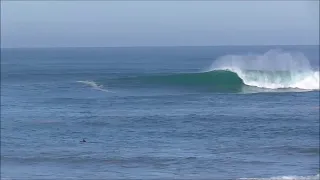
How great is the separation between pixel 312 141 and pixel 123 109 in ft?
31.9

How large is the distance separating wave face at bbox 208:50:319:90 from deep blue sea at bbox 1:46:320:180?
6cm

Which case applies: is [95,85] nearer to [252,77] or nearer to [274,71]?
[252,77]

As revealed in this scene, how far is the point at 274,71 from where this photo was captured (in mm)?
37406

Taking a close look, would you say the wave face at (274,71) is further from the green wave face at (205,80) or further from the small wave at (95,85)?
the small wave at (95,85)

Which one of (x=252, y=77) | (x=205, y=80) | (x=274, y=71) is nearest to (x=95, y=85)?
(x=205, y=80)

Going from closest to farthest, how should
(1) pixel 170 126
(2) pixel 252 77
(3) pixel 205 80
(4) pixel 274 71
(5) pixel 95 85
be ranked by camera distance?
(1) pixel 170 126
(2) pixel 252 77
(3) pixel 205 80
(4) pixel 274 71
(5) pixel 95 85

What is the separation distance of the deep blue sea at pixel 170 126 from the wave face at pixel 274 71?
2.4 inches

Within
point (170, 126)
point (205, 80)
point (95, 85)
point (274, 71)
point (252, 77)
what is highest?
point (274, 71)

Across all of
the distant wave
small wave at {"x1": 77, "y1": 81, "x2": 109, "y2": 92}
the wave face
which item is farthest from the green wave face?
small wave at {"x1": 77, "y1": 81, "x2": 109, "y2": 92}

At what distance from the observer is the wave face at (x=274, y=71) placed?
35406 millimetres

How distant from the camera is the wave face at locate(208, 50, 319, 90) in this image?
35406 mm

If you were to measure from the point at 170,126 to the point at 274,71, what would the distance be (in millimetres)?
16495

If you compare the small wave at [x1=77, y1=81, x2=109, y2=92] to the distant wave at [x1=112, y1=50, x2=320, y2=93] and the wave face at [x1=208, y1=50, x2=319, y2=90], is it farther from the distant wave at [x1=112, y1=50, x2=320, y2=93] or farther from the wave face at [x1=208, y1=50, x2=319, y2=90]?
the wave face at [x1=208, y1=50, x2=319, y2=90]

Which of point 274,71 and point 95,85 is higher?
point 274,71
